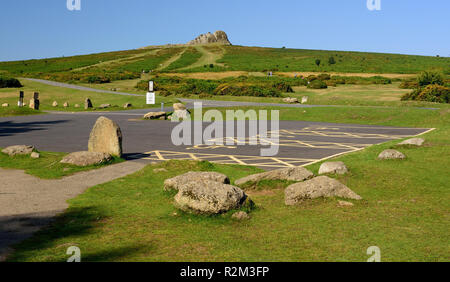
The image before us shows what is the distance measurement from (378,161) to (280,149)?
568 centimetres

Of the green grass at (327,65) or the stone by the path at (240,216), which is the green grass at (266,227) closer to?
the stone by the path at (240,216)

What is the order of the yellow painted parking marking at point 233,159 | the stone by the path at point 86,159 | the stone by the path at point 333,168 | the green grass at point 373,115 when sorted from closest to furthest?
the stone by the path at point 333,168, the stone by the path at point 86,159, the yellow painted parking marking at point 233,159, the green grass at point 373,115

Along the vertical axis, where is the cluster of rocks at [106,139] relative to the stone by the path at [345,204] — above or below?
above

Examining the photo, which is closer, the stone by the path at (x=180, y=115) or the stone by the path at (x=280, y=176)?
the stone by the path at (x=280, y=176)

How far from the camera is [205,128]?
29.9 m

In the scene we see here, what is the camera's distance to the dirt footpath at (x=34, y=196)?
8.30 m

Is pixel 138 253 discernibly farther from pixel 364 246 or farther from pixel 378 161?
pixel 378 161

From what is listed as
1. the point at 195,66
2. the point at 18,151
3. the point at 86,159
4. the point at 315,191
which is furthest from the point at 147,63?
the point at 315,191

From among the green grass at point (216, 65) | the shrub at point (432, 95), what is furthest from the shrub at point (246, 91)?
the green grass at point (216, 65)

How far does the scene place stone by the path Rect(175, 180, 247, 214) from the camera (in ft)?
29.3

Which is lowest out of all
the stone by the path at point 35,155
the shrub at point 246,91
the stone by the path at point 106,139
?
the stone by the path at point 35,155

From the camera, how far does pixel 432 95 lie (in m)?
45.6

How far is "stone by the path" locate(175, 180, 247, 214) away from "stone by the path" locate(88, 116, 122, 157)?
7.93 meters

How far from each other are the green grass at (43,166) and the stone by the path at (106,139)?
57 cm
